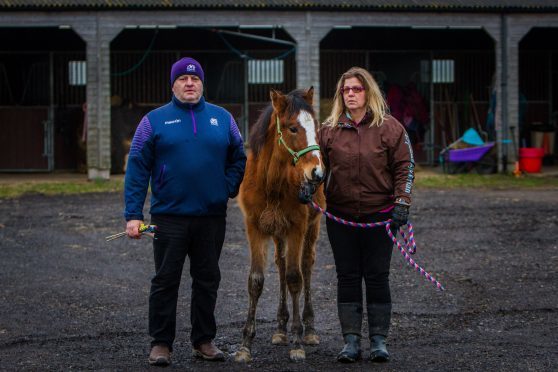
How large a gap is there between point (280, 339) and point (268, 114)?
5.03ft

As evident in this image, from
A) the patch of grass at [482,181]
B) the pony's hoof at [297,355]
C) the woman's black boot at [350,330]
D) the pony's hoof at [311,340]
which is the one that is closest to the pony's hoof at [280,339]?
the pony's hoof at [311,340]

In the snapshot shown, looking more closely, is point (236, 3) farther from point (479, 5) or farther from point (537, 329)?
point (537, 329)

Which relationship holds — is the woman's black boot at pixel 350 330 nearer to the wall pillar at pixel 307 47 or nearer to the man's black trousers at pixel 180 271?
the man's black trousers at pixel 180 271

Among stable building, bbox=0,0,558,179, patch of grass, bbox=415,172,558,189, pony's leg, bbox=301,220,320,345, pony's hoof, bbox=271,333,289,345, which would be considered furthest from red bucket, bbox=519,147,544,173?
pony's hoof, bbox=271,333,289,345

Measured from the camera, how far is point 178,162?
19.8 feet

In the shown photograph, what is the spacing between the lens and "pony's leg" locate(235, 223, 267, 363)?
631 centimetres

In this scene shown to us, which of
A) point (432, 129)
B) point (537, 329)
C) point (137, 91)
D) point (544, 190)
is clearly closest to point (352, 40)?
point (432, 129)

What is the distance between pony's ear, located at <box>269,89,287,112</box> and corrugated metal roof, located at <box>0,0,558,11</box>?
1430 centimetres

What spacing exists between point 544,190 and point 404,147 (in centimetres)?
1299

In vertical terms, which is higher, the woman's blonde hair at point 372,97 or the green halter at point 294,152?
the woman's blonde hair at point 372,97

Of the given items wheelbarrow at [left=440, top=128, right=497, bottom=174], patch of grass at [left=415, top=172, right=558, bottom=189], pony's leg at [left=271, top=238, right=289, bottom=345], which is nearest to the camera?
pony's leg at [left=271, top=238, right=289, bottom=345]

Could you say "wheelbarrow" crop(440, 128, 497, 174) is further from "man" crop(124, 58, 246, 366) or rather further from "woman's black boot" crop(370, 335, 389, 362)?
"man" crop(124, 58, 246, 366)

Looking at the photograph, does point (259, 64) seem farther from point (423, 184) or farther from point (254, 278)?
point (254, 278)

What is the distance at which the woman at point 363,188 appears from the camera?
6.14m
